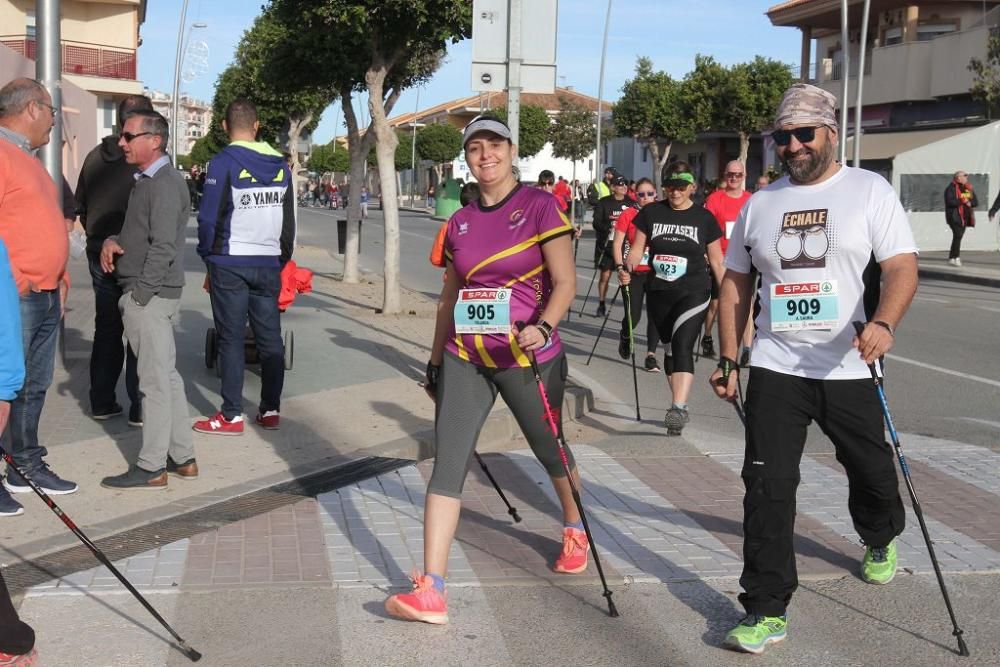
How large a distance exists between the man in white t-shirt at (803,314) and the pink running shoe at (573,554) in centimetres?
94

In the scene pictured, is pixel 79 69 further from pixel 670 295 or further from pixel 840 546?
pixel 840 546

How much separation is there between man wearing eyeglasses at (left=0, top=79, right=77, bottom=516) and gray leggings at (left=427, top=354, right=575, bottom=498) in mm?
2004

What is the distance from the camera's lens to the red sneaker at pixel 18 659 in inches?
155

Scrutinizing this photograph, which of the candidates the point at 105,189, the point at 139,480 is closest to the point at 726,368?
the point at 139,480

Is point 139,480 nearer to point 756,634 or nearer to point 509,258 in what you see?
point 509,258

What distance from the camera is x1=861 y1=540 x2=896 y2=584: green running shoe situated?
518cm

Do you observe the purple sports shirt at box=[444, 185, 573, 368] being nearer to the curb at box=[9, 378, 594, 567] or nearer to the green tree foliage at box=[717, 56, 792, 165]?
the curb at box=[9, 378, 594, 567]

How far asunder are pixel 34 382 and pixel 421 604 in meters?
2.70

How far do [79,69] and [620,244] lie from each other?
4137 centimetres

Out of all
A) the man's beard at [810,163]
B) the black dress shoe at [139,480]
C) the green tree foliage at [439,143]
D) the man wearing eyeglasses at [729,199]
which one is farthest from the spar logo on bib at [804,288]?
the green tree foliage at [439,143]

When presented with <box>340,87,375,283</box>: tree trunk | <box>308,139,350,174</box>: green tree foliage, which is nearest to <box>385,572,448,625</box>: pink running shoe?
<box>340,87,375,283</box>: tree trunk

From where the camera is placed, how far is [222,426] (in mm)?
7961

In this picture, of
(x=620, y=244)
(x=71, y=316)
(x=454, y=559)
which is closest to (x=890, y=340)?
(x=454, y=559)

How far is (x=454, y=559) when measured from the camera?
5.52 metres
